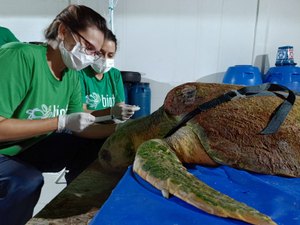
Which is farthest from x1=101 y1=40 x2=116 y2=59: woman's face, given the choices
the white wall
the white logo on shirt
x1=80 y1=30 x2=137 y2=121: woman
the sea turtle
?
the white wall

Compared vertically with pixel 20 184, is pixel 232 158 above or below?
above

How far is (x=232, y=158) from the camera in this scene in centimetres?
67

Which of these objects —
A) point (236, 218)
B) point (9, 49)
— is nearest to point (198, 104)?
point (236, 218)

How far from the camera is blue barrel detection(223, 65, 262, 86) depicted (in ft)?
8.09

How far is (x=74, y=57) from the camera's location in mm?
1119

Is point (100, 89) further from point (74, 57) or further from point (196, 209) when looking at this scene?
point (196, 209)

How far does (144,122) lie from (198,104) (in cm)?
21

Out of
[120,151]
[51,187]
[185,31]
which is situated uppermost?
[185,31]

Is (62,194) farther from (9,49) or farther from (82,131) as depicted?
(9,49)

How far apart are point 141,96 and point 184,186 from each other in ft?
7.34

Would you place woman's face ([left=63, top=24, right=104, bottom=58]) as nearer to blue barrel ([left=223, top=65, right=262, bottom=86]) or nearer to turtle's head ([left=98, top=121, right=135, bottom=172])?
turtle's head ([left=98, top=121, right=135, bottom=172])

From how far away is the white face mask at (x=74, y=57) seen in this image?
1099mm

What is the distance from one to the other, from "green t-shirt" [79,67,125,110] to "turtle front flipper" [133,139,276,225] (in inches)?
45.1

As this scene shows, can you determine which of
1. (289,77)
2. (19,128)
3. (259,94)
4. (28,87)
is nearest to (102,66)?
(28,87)
